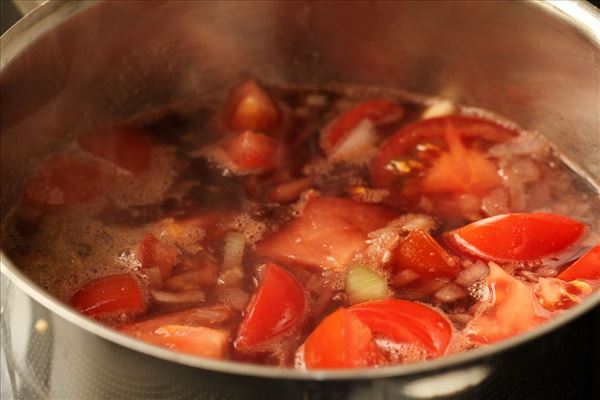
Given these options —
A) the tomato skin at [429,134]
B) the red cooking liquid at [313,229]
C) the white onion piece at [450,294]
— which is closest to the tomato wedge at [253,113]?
the red cooking liquid at [313,229]

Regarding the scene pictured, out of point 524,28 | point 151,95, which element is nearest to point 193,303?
point 151,95

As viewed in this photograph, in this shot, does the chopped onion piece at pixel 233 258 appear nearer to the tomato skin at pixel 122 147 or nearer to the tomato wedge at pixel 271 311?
the tomato wedge at pixel 271 311

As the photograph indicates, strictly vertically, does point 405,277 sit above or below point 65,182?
below

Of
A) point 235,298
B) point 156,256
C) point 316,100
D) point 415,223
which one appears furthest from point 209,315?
point 316,100

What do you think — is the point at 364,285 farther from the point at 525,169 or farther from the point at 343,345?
the point at 525,169

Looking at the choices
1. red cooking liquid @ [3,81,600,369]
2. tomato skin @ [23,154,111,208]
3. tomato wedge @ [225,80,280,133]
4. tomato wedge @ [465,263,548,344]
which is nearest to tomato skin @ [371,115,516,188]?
red cooking liquid @ [3,81,600,369]

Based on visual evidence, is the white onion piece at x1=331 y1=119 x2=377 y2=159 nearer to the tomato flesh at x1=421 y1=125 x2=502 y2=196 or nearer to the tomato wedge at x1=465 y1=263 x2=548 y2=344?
the tomato flesh at x1=421 y1=125 x2=502 y2=196
